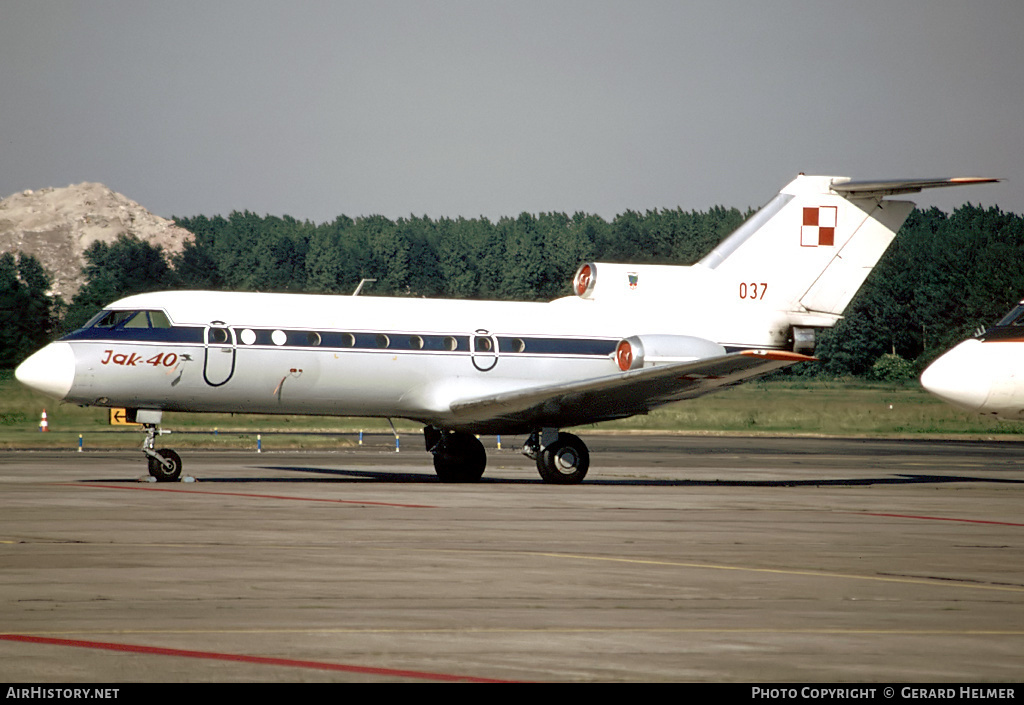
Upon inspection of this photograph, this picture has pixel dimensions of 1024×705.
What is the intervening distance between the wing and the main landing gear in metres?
0.40

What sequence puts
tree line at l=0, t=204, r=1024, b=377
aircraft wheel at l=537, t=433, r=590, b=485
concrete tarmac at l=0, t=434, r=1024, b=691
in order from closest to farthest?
concrete tarmac at l=0, t=434, r=1024, b=691
aircraft wheel at l=537, t=433, r=590, b=485
tree line at l=0, t=204, r=1024, b=377

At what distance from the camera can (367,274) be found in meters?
150

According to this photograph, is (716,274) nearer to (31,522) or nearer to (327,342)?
(327,342)

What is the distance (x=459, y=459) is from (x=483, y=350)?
8.39 ft

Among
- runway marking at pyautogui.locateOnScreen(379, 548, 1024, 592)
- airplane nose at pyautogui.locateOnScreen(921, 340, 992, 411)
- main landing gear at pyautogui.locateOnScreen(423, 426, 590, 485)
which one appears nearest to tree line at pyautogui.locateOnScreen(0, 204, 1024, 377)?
main landing gear at pyautogui.locateOnScreen(423, 426, 590, 485)

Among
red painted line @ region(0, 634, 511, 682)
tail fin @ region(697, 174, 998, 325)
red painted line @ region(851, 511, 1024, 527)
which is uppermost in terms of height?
tail fin @ region(697, 174, 998, 325)

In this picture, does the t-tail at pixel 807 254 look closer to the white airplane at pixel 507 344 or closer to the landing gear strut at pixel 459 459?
the white airplane at pixel 507 344

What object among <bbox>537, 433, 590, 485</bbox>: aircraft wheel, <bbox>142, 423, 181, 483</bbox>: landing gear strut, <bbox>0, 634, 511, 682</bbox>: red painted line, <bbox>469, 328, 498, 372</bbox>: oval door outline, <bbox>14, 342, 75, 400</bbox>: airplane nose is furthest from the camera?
<bbox>469, 328, 498, 372</bbox>: oval door outline

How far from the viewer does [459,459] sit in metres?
27.3

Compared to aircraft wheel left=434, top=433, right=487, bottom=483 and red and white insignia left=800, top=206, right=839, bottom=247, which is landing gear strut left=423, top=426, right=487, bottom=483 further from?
red and white insignia left=800, top=206, right=839, bottom=247

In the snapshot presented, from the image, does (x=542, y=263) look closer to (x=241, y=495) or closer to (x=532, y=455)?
(x=532, y=455)

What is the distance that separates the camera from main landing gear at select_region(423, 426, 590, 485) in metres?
25.9

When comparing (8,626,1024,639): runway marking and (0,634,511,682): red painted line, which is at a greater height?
(0,634,511,682): red painted line
